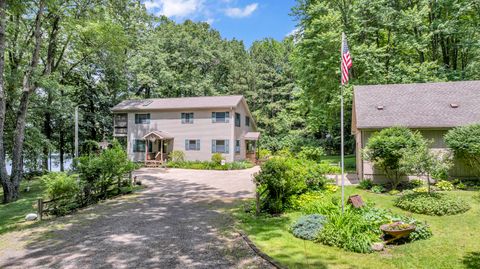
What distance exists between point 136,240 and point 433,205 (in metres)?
9.10

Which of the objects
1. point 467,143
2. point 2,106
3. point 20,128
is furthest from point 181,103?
point 467,143

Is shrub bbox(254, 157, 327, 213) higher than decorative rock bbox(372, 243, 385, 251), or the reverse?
shrub bbox(254, 157, 327, 213)

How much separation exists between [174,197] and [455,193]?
1192 cm

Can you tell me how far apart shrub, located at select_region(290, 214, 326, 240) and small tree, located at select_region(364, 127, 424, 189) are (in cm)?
664

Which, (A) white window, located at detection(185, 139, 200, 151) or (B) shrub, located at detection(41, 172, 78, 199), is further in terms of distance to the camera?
(A) white window, located at detection(185, 139, 200, 151)

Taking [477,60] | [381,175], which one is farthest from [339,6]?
[381,175]

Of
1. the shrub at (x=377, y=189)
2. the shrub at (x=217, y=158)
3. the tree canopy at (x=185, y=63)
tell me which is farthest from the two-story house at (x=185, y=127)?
the shrub at (x=377, y=189)

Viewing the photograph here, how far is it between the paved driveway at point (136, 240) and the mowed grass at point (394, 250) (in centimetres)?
69

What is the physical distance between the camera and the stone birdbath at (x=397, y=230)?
22.2 ft

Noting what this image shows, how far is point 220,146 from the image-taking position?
91.2ft

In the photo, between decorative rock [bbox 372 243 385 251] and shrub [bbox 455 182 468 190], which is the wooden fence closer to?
decorative rock [bbox 372 243 385 251]

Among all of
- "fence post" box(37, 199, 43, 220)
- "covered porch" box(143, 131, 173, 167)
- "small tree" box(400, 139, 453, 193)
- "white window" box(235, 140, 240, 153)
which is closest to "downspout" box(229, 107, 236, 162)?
"white window" box(235, 140, 240, 153)

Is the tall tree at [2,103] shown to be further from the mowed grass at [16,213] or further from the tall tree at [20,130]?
the mowed grass at [16,213]

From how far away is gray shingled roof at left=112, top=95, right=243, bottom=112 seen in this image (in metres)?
27.7
